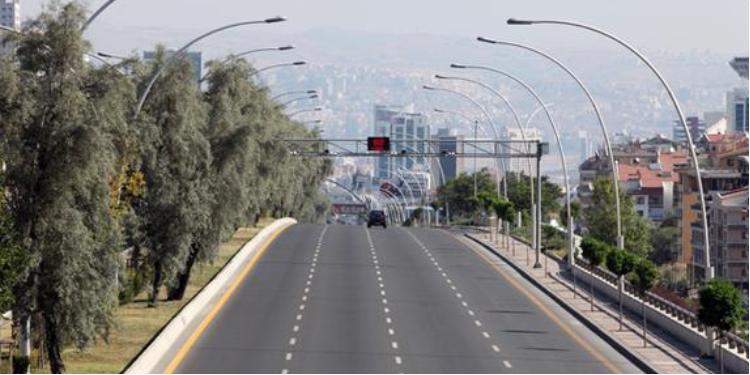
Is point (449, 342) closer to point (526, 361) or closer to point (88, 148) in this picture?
point (526, 361)

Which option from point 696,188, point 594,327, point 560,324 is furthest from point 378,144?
point 594,327

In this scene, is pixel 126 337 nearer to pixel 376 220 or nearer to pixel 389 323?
pixel 389 323

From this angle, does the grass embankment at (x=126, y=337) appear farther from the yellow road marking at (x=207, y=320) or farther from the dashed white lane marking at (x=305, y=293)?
the dashed white lane marking at (x=305, y=293)

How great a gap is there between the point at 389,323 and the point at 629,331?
6880 mm

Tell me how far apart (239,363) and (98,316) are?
4.41m

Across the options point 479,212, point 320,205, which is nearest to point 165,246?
point 479,212

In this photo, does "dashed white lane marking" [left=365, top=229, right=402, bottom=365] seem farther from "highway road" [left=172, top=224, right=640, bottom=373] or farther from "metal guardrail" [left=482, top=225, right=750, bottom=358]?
"metal guardrail" [left=482, top=225, right=750, bottom=358]

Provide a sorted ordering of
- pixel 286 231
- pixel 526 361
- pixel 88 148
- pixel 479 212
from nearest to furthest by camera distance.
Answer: pixel 88 148 → pixel 526 361 → pixel 286 231 → pixel 479 212

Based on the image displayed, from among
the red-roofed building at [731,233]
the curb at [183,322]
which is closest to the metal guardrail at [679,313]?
the curb at [183,322]

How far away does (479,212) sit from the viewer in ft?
439

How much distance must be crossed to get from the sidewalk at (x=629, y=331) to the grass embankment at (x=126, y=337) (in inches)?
511

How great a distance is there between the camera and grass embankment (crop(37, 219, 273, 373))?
1810 inches

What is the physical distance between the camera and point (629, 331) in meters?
52.1

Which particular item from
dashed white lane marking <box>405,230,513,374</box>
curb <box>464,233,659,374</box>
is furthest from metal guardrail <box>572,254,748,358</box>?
dashed white lane marking <box>405,230,513,374</box>
